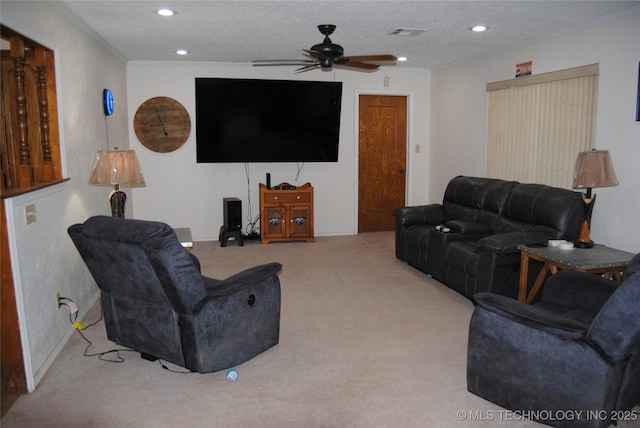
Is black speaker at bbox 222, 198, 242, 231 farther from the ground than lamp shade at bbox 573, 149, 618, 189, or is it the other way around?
lamp shade at bbox 573, 149, 618, 189

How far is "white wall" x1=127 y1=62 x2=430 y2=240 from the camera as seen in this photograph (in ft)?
22.6

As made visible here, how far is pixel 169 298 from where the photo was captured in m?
2.95

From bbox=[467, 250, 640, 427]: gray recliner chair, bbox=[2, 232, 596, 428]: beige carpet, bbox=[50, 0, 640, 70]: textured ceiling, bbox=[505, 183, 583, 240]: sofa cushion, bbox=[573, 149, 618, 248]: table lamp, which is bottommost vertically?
bbox=[2, 232, 596, 428]: beige carpet

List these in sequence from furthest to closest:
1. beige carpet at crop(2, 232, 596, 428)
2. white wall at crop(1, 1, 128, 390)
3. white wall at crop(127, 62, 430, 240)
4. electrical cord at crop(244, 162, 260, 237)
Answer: electrical cord at crop(244, 162, 260, 237), white wall at crop(127, 62, 430, 240), white wall at crop(1, 1, 128, 390), beige carpet at crop(2, 232, 596, 428)

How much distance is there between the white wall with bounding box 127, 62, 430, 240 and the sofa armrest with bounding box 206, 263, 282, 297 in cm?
397

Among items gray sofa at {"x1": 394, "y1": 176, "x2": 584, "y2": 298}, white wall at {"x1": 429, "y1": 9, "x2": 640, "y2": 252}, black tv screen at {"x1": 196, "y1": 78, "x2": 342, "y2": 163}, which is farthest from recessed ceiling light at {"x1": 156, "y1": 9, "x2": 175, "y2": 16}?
white wall at {"x1": 429, "y1": 9, "x2": 640, "y2": 252}

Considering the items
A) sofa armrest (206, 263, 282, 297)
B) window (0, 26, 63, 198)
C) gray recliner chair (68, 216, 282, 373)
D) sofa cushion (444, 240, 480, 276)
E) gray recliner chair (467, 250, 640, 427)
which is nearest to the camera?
gray recliner chair (467, 250, 640, 427)

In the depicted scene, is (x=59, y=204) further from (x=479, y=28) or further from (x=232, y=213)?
(x=479, y=28)

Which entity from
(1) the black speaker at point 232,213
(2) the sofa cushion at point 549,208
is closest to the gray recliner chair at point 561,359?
(2) the sofa cushion at point 549,208

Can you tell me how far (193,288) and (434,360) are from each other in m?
1.67

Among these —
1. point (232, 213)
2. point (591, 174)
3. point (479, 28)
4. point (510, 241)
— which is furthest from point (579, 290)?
point (232, 213)

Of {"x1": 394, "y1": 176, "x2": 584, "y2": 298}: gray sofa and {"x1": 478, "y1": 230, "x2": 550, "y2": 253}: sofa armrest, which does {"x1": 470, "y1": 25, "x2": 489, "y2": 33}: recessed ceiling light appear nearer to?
{"x1": 394, "y1": 176, "x2": 584, "y2": 298}: gray sofa

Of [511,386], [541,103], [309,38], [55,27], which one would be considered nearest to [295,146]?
[309,38]

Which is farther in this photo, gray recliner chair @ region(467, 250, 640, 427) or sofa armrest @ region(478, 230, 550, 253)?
sofa armrest @ region(478, 230, 550, 253)
